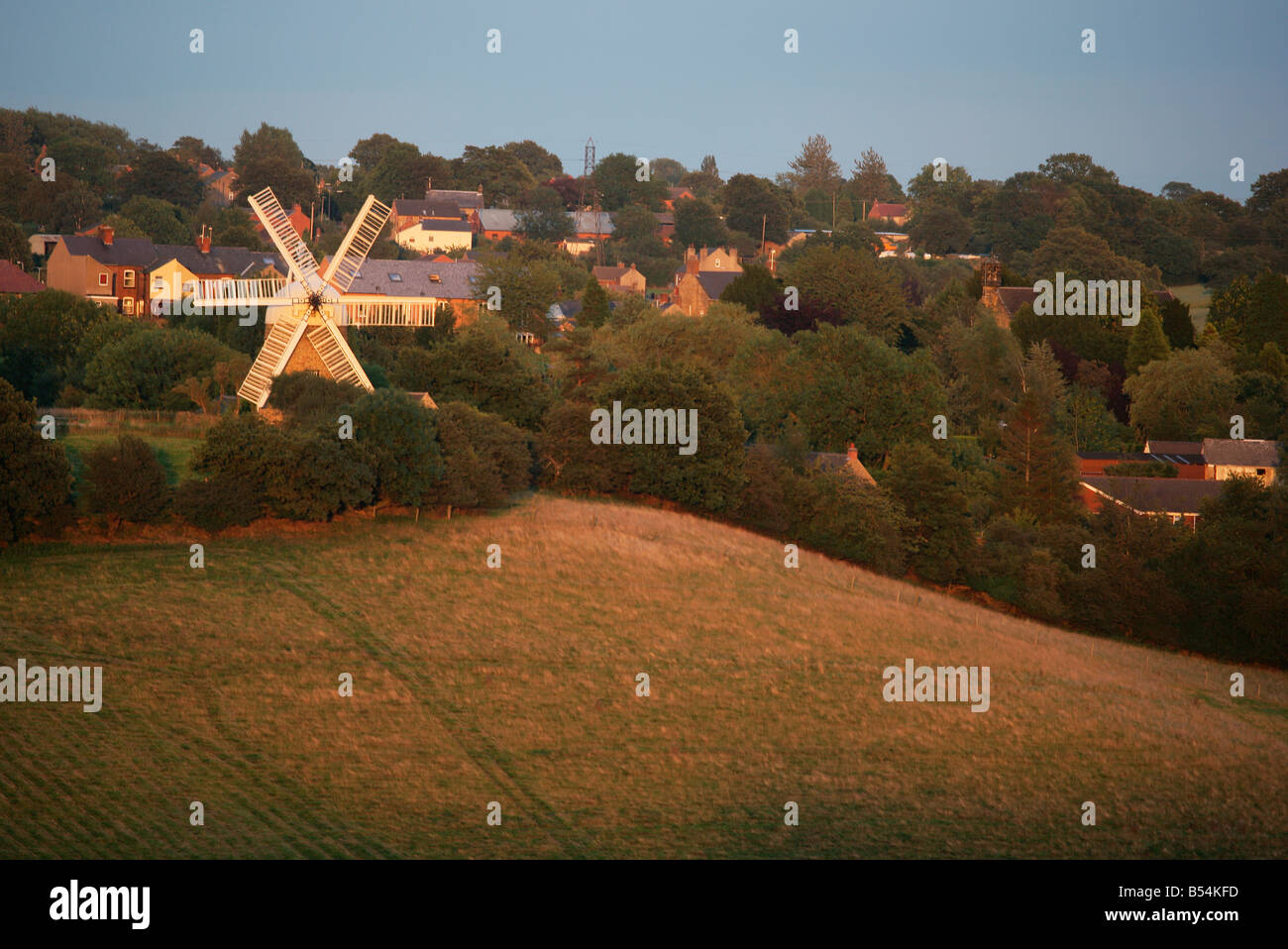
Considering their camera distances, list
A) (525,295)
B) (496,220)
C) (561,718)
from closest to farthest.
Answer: (561,718)
(525,295)
(496,220)

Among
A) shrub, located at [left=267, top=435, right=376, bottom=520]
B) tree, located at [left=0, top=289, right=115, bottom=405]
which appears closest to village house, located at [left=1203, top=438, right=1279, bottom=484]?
shrub, located at [left=267, top=435, right=376, bottom=520]

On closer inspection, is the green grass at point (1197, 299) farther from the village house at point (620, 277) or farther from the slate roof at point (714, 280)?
the village house at point (620, 277)

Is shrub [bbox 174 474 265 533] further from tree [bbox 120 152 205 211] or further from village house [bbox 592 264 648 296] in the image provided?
tree [bbox 120 152 205 211]

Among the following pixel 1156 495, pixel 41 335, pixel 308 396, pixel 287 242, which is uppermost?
pixel 287 242

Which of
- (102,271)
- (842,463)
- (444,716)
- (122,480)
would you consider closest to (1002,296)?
(842,463)

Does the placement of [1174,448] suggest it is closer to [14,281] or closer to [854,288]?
[854,288]
